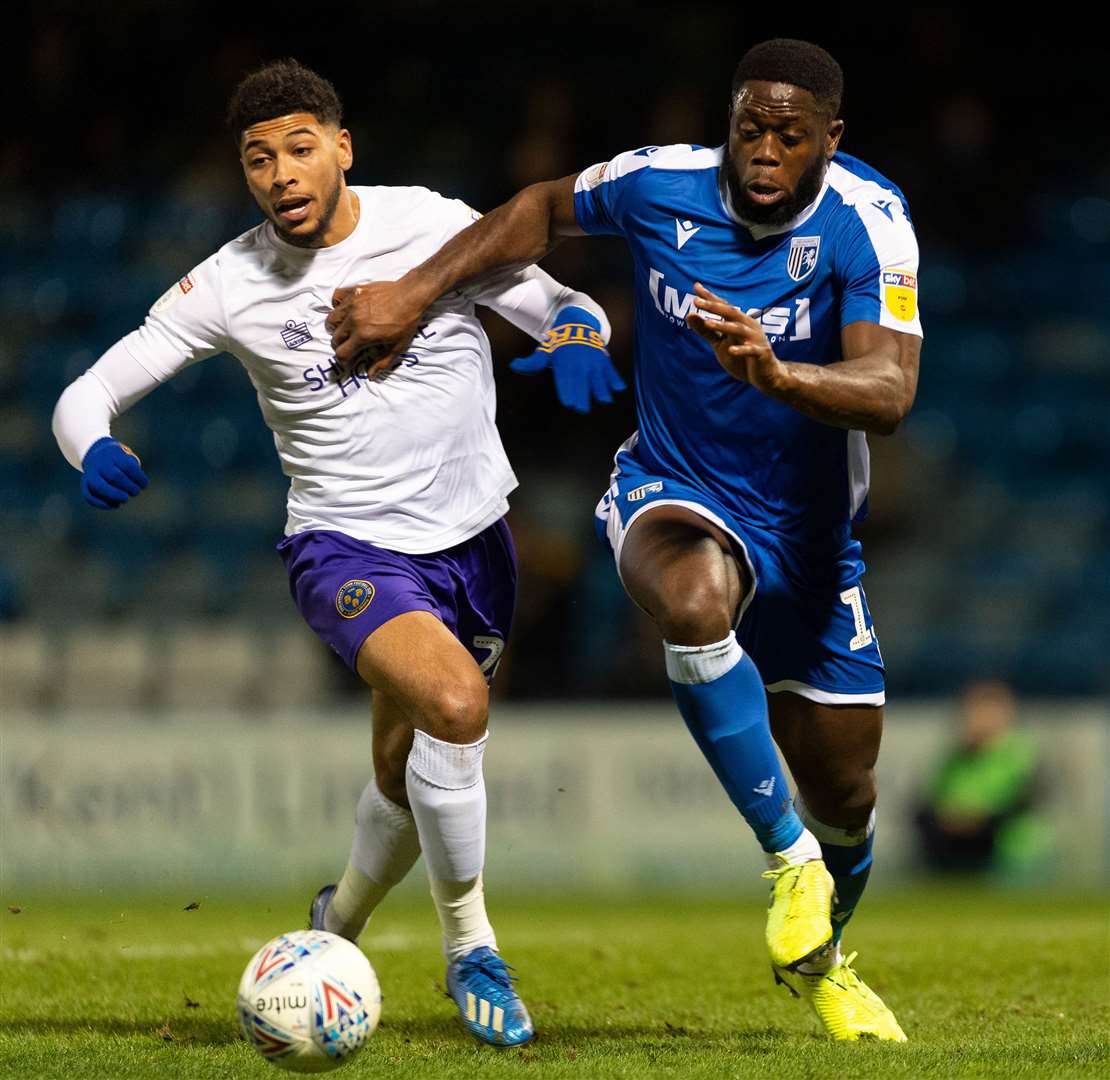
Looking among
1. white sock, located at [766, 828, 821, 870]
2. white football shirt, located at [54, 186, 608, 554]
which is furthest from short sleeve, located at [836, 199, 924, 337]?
white sock, located at [766, 828, 821, 870]

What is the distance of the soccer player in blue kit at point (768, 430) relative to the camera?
5465 mm

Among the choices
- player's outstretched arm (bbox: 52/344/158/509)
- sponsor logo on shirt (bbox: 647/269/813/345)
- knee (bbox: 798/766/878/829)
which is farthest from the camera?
knee (bbox: 798/766/878/829)

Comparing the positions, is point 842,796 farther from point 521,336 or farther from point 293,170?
point 521,336

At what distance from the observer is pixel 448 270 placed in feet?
19.6

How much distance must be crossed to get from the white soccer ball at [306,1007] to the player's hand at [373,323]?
1894mm

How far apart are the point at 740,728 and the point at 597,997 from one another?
6.25ft

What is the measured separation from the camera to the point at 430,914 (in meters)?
10.8

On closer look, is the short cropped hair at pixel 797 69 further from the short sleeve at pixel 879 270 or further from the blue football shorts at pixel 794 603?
the blue football shorts at pixel 794 603

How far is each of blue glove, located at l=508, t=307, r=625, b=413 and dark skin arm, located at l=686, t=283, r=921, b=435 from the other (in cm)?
93

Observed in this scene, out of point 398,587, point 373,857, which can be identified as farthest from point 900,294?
point 373,857

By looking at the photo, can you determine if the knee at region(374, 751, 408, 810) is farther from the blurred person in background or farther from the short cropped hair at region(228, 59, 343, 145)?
the blurred person in background

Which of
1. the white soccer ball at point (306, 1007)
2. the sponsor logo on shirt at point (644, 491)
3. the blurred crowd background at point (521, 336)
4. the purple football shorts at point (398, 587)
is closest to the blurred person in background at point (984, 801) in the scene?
the blurred crowd background at point (521, 336)

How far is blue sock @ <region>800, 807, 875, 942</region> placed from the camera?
6.38 meters

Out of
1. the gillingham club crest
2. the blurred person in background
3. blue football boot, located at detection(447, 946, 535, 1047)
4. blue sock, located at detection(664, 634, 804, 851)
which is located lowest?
the blurred person in background
